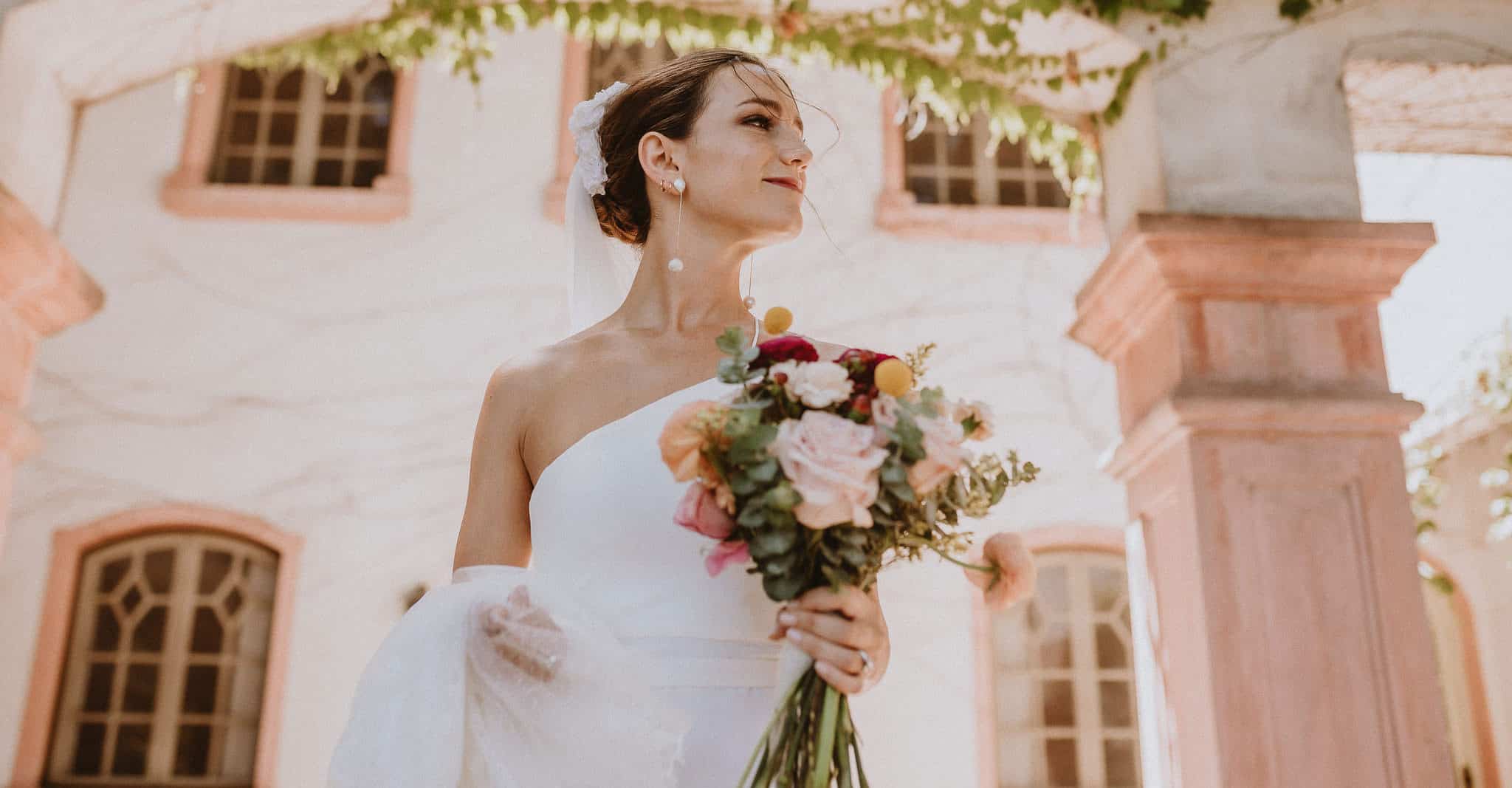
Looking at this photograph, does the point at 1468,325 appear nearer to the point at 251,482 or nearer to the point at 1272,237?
the point at 1272,237

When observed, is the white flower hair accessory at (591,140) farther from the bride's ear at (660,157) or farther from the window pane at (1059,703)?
the window pane at (1059,703)

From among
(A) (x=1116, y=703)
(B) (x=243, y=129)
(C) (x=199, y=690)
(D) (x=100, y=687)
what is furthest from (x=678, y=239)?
(B) (x=243, y=129)

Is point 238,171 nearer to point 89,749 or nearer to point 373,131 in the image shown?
point 373,131

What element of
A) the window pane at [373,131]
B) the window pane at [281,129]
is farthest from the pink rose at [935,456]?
the window pane at [281,129]

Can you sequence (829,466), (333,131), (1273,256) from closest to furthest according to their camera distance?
(829,466) < (1273,256) < (333,131)

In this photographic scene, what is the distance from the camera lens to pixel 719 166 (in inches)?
76.4

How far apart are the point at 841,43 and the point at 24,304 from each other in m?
2.16

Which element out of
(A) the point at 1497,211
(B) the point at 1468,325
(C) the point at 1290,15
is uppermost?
(A) the point at 1497,211

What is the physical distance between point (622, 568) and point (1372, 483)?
5.85ft

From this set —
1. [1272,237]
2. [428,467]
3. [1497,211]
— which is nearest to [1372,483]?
[1272,237]

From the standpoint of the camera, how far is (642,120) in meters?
2.12

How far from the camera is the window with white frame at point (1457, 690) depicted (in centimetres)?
689

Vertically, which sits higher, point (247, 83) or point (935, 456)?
point (247, 83)

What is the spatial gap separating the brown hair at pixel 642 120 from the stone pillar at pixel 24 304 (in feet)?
4.75
